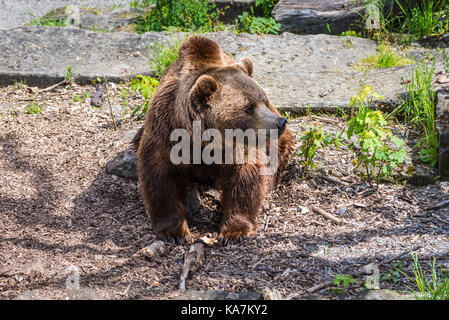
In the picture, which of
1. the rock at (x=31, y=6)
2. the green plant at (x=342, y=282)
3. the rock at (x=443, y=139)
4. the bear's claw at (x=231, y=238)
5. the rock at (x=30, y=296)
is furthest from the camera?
the rock at (x=31, y=6)

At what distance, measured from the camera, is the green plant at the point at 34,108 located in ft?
21.2

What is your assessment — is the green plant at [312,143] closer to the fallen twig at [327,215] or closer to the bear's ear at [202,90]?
the fallen twig at [327,215]

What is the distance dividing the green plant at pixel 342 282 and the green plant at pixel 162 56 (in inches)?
150

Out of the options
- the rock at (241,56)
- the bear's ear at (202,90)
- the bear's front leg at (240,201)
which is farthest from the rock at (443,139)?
the bear's ear at (202,90)

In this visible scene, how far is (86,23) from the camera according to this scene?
9.37 m

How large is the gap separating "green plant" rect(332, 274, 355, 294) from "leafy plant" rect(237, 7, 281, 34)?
5413mm

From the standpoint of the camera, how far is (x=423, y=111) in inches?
219

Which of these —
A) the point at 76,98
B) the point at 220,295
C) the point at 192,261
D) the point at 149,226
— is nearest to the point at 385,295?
the point at 220,295

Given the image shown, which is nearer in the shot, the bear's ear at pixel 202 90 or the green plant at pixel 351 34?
the bear's ear at pixel 202 90

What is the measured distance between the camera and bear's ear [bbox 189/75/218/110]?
4.09 m

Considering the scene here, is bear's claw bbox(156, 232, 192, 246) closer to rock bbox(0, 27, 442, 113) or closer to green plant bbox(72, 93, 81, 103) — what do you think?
rock bbox(0, 27, 442, 113)

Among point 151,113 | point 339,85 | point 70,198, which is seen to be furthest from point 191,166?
point 339,85

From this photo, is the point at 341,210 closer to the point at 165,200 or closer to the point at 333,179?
the point at 333,179
